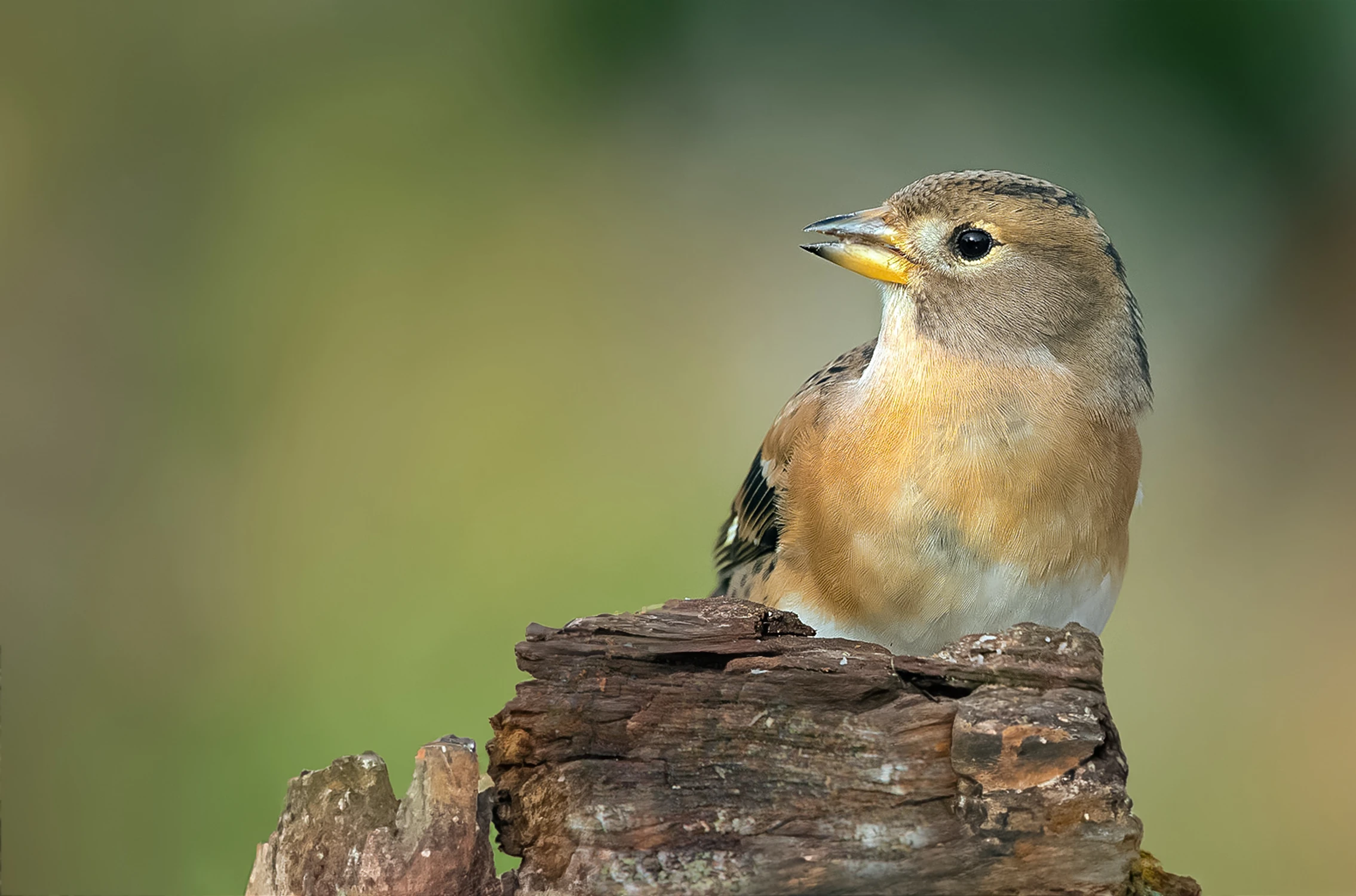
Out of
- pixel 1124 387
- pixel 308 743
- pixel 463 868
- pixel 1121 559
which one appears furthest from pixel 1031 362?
pixel 308 743

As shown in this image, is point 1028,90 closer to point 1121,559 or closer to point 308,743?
point 1121,559

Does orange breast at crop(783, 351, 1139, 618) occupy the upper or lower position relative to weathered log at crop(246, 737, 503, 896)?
upper

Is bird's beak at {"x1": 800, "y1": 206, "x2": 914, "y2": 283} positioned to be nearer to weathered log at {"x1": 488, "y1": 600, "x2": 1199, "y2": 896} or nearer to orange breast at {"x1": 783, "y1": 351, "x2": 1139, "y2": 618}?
orange breast at {"x1": 783, "y1": 351, "x2": 1139, "y2": 618}

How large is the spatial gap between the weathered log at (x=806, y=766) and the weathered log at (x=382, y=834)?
61mm

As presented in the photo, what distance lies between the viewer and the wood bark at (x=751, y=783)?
174 cm

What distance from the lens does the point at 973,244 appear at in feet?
8.50

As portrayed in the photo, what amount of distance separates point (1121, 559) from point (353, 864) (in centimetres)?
168

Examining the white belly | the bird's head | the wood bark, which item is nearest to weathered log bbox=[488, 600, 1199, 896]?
the wood bark

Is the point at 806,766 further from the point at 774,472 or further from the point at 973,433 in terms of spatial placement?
the point at 774,472

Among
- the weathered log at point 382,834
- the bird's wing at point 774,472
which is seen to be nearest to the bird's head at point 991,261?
the bird's wing at point 774,472

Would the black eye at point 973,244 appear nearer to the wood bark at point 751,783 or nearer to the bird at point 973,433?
the bird at point 973,433

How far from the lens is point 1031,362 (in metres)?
2.58

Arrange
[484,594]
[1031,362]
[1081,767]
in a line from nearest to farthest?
[1081,767], [1031,362], [484,594]

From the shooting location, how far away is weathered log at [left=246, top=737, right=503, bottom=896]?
6.01ft
